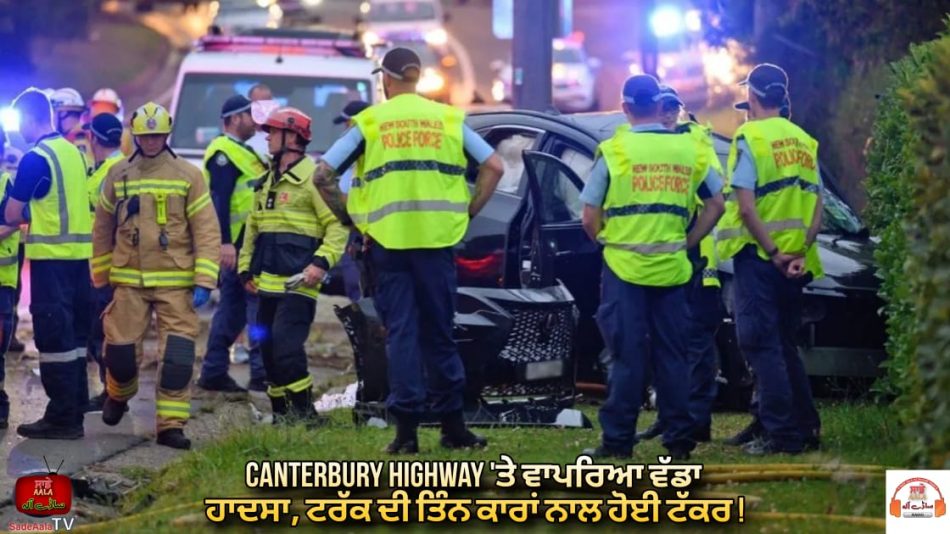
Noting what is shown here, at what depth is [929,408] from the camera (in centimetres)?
637

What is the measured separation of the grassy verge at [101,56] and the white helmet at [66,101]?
21.7 meters

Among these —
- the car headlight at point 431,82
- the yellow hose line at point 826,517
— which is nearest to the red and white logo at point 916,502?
the yellow hose line at point 826,517

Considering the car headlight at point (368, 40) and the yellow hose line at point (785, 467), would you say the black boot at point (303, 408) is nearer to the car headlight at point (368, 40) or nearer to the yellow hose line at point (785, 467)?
the yellow hose line at point (785, 467)

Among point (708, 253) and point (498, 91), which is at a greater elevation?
point (498, 91)

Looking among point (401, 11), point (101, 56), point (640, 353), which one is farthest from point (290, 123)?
point (101, 56)

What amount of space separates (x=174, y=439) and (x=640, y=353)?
2826 mm

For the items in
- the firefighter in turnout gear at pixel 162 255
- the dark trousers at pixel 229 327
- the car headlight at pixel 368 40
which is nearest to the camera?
the firefighter in turnout gear at pixel 162 255

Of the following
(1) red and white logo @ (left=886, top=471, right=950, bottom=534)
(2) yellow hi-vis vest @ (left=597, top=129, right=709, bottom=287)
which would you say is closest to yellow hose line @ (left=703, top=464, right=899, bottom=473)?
(1) red and white logo @ (left=886, top=471, right=950, bottom=534)

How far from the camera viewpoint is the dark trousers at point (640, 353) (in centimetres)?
790

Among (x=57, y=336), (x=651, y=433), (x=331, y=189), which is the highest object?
(x=331, y=189)

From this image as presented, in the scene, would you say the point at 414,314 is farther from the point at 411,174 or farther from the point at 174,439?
the point at 174,439

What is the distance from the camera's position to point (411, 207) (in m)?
7.89

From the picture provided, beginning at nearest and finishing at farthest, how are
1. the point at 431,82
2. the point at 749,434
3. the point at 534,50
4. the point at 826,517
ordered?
the point at 826,517 → the point at 749,434 → the point at 534,50 → the point at 431,82

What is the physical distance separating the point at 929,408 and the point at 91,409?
5.94 metres
